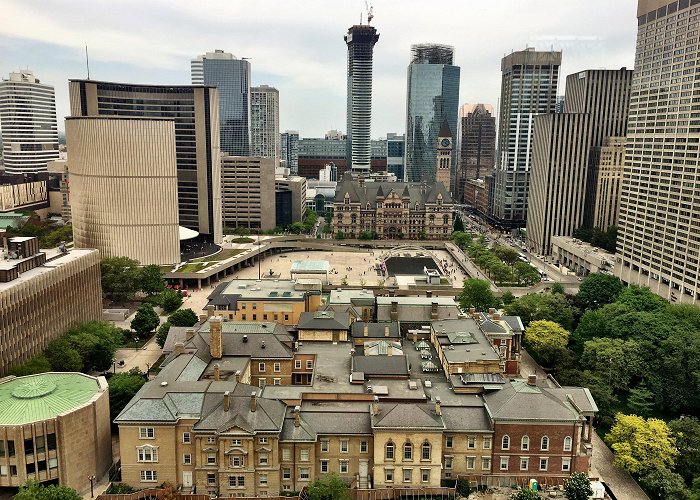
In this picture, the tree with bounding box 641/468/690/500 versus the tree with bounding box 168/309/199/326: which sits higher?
the tree with bounding box 168/309/199/326

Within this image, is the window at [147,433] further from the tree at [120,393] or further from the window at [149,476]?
the tree at [120,393]

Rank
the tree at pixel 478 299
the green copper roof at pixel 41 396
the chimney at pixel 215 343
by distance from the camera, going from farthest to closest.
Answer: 1. the tree at pixel 478 299
2. the chimney at pixel 215 343
3. the green copper roof at pixel 41 396

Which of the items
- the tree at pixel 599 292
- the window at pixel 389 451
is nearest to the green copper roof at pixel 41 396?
the window at pixel 389 451

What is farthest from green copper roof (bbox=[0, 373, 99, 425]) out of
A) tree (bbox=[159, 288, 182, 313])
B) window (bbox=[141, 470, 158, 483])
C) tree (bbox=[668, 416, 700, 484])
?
tree (bbox=[668, 416, 700, 484])

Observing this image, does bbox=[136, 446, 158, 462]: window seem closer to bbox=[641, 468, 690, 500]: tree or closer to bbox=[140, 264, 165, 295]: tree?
bbox=[641, 468, 690, 500]: tree

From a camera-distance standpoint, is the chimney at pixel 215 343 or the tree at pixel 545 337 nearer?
the chimney at pixel 215 343

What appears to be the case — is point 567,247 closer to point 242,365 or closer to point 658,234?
point 658,234
